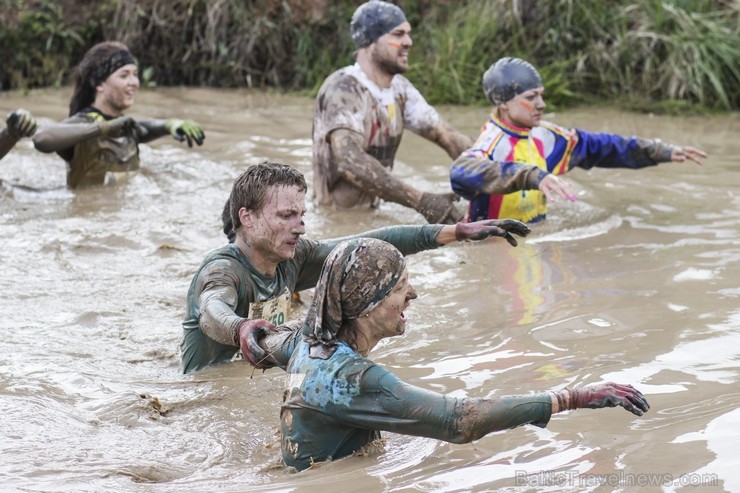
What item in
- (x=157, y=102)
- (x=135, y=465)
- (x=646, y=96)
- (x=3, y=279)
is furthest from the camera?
(x=157, y=102)

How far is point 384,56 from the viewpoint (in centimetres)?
738

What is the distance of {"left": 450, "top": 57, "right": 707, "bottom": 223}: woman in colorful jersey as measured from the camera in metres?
6.54

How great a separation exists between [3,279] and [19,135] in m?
1.71

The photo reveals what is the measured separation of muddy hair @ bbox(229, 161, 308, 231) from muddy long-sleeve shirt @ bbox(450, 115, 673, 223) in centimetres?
217

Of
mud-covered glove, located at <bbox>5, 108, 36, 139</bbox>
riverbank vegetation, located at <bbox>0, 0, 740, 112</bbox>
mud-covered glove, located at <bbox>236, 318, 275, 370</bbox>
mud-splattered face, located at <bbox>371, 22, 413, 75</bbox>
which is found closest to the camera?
mud-covered glove, located at <bbox>236, 318, 275, 370</bbox>

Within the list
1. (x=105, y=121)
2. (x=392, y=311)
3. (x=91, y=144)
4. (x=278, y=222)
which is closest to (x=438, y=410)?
(x=392, y=311)

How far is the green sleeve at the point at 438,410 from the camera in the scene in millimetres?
3453

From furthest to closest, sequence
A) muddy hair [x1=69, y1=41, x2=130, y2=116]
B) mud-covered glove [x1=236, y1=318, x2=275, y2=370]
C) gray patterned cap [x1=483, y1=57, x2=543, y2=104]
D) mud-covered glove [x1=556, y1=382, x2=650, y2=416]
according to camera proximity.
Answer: muddy hair [x1=69, y1=41, x2=130, y2=116] < gray patterned cap [x1=483, y1=57, x2=543, y2=104] < mud-covered glove [x1=236, y1=318, x2=275, y2=370] < mud-covered glove [x1=556, y1=382, x2=650, y2=416]

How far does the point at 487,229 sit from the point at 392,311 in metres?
0.91

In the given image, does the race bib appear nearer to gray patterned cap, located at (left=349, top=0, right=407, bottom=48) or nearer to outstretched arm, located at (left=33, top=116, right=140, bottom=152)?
gray patterned cap, located at (left=349, top=0, right=407, bottom=48)

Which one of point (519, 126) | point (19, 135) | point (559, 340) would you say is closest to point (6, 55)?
point (19, 135)

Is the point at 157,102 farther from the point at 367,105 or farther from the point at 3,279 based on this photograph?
the point at 3,279

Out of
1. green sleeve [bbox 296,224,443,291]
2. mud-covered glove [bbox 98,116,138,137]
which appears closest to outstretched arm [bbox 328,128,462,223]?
mud-covered glove [bbox 98,116,138,137]
